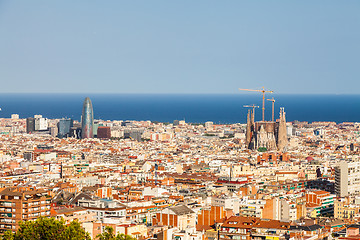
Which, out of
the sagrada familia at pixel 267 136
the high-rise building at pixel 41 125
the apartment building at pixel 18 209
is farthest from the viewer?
the high-rise building at pixel 41 125

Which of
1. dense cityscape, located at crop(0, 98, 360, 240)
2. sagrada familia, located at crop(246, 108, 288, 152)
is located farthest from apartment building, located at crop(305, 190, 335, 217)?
sagrada familia, located at crop(246, 108, 288, 152)

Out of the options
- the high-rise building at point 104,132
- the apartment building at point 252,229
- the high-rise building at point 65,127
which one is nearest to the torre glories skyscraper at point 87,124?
the high-rise building at point 104,132

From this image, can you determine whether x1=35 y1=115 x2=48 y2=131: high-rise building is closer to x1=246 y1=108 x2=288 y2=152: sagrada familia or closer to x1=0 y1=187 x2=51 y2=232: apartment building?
x1=246 y1=108 x2=288 y2=152: sagrada familia

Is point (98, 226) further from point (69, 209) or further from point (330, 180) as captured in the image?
point (330, 180)

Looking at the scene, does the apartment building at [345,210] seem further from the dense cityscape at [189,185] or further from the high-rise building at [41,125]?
the high-rise building at [41,125]

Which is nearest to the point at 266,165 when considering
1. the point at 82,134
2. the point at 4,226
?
the point at 4,226

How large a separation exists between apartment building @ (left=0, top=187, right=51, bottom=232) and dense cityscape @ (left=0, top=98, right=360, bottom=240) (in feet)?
0.10

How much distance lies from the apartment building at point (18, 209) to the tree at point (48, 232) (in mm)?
2965

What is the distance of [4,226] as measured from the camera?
27109mm

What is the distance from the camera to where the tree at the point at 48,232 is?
23.5 metres

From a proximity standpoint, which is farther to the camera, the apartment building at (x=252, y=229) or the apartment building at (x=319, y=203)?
the apartment building at (x=319, y=203)

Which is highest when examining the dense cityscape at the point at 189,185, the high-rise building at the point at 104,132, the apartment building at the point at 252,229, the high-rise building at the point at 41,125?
the high-rise building at the point at 41,125

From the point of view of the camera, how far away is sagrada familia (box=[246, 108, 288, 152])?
7308cm

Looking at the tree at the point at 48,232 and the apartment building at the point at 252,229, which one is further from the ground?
the tree at the point at 48,232
